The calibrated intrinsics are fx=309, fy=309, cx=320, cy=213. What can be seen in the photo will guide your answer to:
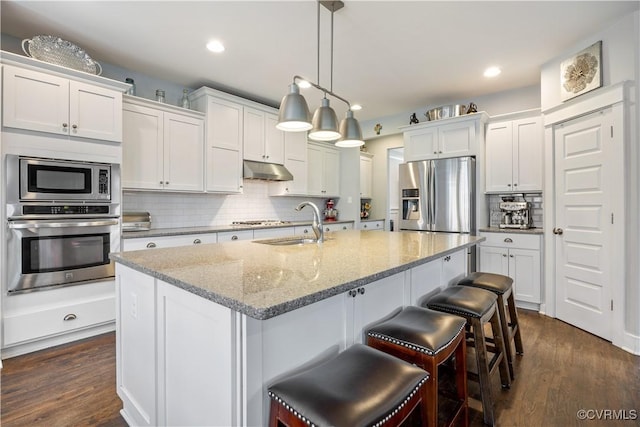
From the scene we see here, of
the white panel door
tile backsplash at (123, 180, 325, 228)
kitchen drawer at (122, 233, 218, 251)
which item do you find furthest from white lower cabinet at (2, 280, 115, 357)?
the white panel door

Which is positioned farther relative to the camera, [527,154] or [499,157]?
[499,157]

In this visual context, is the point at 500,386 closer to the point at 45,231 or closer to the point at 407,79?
the point at 407,79

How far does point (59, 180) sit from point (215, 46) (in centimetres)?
177

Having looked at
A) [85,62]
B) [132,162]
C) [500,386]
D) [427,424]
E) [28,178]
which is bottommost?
[500,386]

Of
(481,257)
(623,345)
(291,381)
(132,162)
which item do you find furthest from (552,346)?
(132,162)

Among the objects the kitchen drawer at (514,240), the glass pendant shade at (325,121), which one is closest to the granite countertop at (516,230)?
the kitchen drawer at (514,240)

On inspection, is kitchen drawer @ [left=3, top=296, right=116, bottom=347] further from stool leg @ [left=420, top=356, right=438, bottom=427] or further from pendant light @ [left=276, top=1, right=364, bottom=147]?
stool leg @ [left=420, top=356, right=438, bottom=427]

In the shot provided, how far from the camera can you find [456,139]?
407cm

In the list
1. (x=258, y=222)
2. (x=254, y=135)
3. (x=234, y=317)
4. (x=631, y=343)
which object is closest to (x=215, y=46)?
(x=254, y=135)

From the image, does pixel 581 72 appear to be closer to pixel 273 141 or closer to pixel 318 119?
pixel 318 119

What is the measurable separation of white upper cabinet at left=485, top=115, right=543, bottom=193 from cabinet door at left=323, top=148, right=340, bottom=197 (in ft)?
8.12

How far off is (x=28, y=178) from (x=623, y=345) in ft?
16.0

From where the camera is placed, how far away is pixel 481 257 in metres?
3.77

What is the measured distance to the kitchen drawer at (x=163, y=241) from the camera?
2.85m
